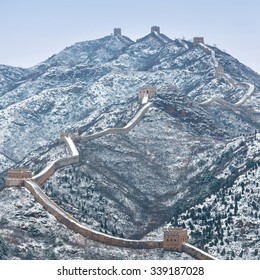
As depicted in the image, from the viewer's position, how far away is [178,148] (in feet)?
585

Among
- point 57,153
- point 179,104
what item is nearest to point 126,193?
point 57,153

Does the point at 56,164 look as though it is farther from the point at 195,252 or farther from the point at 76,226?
the point at 195,252

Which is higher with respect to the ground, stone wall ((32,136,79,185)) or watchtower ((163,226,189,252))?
stone wall ((32,136,79,185))

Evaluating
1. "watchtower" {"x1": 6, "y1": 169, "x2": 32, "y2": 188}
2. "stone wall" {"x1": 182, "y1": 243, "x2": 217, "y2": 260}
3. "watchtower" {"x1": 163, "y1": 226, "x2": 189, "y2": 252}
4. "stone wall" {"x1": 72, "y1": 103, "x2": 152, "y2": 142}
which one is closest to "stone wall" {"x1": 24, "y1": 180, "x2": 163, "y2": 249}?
"watchtower" {"x1": 6, "y1": 169, "x2": 32, "y2": 188}

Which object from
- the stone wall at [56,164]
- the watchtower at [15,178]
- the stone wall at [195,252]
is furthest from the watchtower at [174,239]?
the stone wall at [56,164]

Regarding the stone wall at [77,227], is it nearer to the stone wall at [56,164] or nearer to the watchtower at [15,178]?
the watchtower at [15,178]

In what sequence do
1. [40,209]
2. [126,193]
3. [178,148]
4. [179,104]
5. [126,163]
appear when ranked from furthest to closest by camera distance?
[179,104] < [178,148] < [126,163] < [126,193] < [40,209]

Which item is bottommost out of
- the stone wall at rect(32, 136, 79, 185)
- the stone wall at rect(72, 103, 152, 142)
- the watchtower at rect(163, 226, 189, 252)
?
the watchtower at rect(163, 226, 189, 252)

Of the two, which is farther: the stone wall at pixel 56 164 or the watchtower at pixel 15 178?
Answer: the stone wall at pixel 56 164

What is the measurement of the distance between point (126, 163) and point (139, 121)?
21.7 m

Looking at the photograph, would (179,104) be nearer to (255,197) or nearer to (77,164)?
(77,164)

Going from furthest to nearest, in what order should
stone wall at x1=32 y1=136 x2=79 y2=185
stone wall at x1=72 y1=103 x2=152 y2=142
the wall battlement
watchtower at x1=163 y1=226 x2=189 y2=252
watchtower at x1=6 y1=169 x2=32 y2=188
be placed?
stone wall at x1=72 y1=103 x2=152 y2=142 → stone wall at x1=32 y1=136 x2=79 y2=185 → watchtower at x1=6 y1=169 x2=32 y2=188 → the wall battlement → watchtower at x1=163 y1=226 x2=189 y2=252

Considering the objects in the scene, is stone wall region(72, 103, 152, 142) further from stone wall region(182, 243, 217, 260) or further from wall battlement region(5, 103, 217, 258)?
stone wall region(182, 243, 217, 260)
